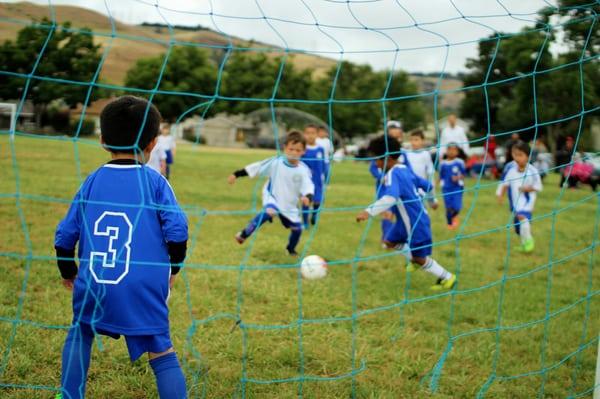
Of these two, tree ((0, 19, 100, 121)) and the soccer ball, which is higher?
tree ((0, 19, 100, 121))

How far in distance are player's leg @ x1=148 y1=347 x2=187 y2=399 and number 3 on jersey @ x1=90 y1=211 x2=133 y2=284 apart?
31cm

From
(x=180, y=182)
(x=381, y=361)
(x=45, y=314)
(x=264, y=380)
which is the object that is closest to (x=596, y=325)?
(x=381, y=361)

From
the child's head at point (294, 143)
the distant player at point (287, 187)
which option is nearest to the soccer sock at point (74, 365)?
the distant player at point (287, 187)

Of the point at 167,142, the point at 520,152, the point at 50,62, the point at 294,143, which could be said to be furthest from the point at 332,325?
the point at 167,142

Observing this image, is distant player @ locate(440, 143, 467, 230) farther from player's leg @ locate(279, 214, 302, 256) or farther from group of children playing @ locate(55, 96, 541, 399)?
group of children playing @ locate(55, 96, 541, 399)

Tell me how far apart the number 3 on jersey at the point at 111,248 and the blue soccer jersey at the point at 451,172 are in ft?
20.4

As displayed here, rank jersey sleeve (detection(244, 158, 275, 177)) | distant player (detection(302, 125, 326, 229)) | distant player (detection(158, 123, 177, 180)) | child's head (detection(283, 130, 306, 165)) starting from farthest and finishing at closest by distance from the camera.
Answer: distant player (detection(158, 123, 177, 180)) → distant player (detection(302, 125, 326, 229)) → jersey sleeve (detection(244, 158, 275, 177)) → child's head (detection(283, 130, 306, 165))

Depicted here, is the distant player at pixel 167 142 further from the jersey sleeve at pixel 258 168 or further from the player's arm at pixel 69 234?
the player's arm at pixel 69 234

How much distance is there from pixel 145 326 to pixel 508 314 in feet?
8.99

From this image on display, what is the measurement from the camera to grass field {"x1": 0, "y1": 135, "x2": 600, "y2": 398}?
2695 millimetres

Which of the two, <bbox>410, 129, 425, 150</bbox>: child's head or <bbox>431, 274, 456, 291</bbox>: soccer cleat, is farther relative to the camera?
<bbox>410, 129, 425, 150</bbox>: child's head

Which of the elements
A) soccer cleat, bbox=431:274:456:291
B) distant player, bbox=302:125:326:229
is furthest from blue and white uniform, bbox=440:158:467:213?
soccer cleat, bbox=431:274:456:291

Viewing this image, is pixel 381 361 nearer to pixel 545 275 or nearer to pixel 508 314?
pixel 508 314

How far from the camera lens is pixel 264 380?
2.76m
